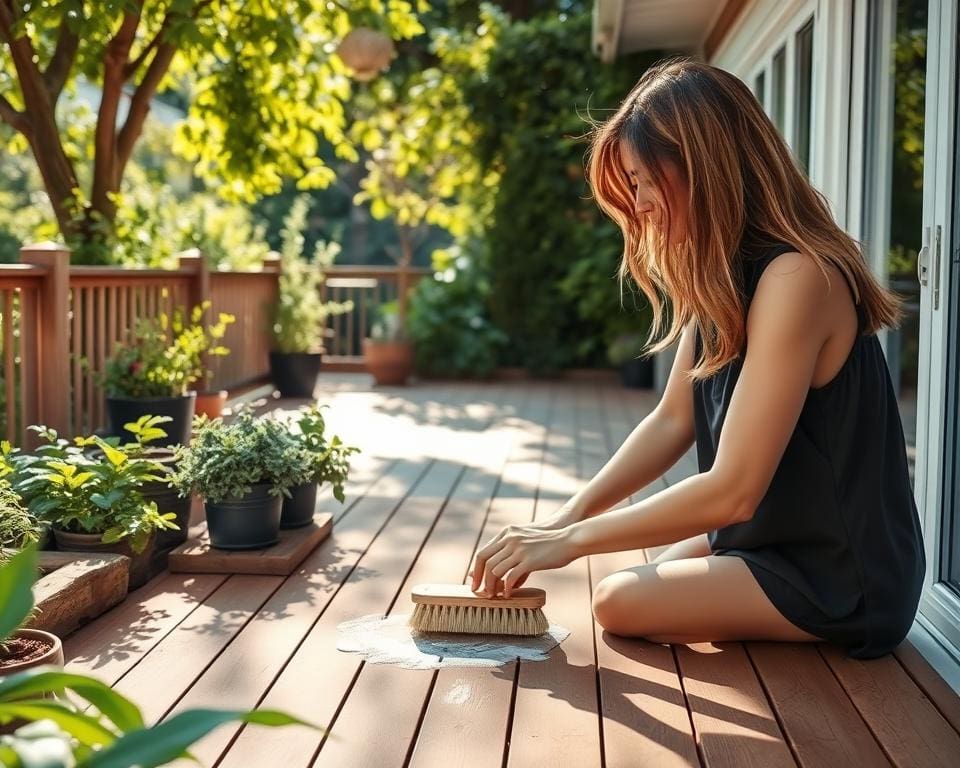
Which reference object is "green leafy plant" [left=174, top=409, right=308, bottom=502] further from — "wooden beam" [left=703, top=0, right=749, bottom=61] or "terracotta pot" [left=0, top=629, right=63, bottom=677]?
"wooden beam" [left=703, top=0, right=749, bottom=61]

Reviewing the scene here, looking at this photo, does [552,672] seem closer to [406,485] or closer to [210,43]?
[406,485]

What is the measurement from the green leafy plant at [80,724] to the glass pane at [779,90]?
173 inches

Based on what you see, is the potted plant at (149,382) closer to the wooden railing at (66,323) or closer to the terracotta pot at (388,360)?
the wooden railing at (66,323)

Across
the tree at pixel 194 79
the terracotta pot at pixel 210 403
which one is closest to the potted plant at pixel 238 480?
the tree at pixel 194 79

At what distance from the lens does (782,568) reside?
2.59 meters

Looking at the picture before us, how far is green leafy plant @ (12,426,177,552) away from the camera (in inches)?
123

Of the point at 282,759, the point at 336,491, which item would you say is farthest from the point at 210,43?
the point at 282,759

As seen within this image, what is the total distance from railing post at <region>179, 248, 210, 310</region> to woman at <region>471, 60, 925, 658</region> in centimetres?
443

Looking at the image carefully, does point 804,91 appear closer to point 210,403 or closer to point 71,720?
point 210,403

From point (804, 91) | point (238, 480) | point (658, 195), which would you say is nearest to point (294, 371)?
point (804, 91)

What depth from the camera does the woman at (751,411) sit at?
2.37 meters

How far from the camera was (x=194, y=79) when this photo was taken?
314 inches

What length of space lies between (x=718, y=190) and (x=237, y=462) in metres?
1.66

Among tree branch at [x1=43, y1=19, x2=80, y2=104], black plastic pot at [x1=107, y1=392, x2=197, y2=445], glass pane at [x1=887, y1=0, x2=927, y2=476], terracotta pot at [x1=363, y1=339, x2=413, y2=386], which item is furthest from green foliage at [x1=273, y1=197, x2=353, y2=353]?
glass pane at [x1=887, y1=0, x2=927, y2=476]
